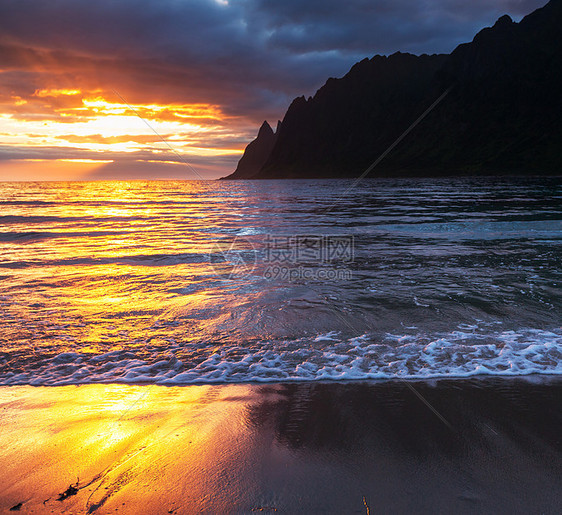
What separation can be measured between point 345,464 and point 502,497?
1.03m

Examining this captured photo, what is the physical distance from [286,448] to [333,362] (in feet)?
6.03

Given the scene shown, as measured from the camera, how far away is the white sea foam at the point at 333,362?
14.9 feet

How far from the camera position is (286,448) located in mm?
3184

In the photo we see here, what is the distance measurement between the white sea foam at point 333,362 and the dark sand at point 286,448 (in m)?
0.25

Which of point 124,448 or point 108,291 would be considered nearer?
point 124,448

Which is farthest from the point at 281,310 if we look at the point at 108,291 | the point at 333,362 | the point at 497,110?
the point at 497,110

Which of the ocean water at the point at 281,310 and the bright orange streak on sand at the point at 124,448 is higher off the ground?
the bright orange streak on sand at the point at 124,448

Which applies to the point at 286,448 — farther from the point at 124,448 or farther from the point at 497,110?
the point at 497,110

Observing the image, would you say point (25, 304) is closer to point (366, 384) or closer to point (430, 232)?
point (366, 384)

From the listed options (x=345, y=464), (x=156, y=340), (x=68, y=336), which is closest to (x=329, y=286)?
(x=156, y=340)

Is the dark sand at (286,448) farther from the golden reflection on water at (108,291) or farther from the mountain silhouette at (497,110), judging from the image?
the mountain silhouette at (497,110)

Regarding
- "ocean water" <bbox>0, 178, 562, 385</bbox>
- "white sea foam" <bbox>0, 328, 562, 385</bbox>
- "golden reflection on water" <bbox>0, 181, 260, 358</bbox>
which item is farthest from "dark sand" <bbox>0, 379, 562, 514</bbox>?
"golden reflection on water" <bbox>0, 181, 260, 358</bbox>

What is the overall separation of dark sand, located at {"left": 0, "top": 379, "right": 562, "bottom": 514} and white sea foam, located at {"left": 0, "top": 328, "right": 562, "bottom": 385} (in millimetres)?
251

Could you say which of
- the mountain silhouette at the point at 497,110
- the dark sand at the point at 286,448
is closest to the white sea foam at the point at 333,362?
the dark sand at the point at 286,448
